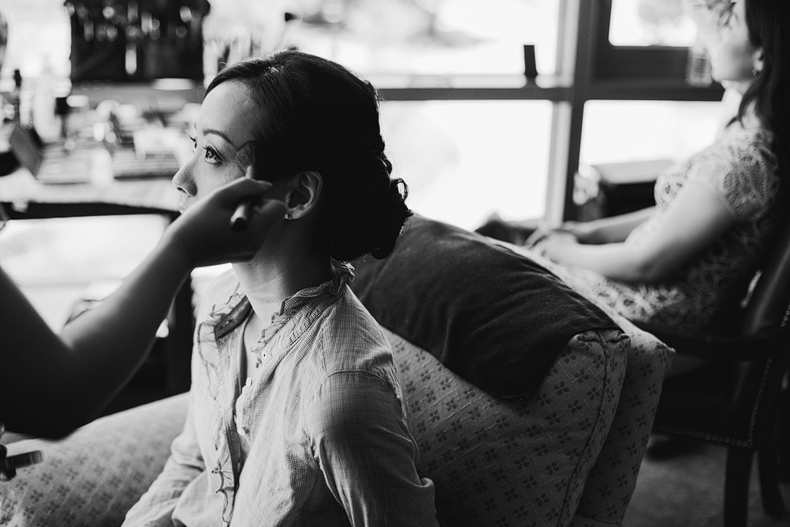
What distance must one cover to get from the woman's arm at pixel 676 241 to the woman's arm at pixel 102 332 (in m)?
1.35

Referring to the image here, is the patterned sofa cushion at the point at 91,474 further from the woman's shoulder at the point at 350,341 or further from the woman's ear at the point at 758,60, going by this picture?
the woman's ear at the point at 758,60

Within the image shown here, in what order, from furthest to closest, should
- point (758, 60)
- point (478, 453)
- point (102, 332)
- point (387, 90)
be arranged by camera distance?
point (387, 90) < point (758, 60) < point (478, 453) < point (102, 332)

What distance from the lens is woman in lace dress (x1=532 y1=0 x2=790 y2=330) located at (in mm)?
1738

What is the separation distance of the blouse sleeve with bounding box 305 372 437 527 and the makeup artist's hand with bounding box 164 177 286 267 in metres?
0.25

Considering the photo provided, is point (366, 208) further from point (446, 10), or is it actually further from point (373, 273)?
point (446, 10)

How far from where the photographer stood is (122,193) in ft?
6.34

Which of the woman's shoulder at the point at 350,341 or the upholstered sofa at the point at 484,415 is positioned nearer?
the woman's shoulder at the point at 350,341

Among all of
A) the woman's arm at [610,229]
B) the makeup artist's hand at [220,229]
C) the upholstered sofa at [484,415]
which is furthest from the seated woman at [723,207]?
the makeup artist's hand at [220,229]

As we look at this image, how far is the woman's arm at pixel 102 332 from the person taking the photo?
1.84 feet

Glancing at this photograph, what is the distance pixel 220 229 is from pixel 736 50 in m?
1.72

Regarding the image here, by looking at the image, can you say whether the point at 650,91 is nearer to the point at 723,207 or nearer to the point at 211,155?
the point at 723,207

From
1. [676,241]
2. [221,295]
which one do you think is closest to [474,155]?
[676,241]

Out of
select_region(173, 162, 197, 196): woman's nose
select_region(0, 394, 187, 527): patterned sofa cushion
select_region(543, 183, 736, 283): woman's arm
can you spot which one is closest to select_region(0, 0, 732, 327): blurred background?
select_region(543, 183, 736, 283): woman's arm

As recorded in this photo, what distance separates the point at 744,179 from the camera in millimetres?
1722
